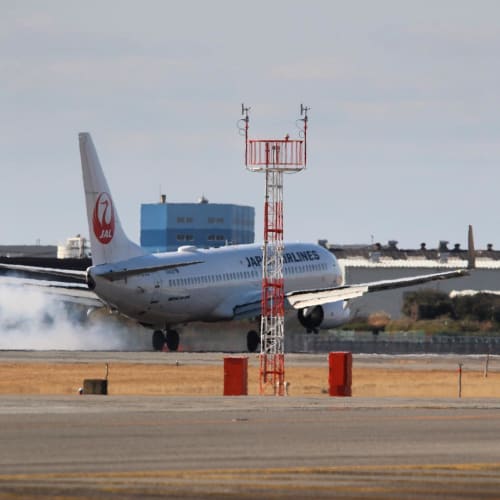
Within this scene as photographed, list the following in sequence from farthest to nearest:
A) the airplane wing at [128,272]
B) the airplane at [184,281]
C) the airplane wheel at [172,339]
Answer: the airplane wheel at [172,339] → the airplane at [184,281] → the airplane wing at [128,272]

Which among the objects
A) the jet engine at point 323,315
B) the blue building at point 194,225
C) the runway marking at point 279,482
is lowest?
the runway marking at point 279,482

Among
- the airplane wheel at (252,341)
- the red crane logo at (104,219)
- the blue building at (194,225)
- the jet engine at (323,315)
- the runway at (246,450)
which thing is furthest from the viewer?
the blue building at (194,225)

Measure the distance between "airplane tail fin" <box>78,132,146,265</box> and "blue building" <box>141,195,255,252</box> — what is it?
106435 mm

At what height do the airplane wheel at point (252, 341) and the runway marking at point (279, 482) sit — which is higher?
the airplane wheel at point (252, 341)

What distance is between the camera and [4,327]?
→ 3802 inches

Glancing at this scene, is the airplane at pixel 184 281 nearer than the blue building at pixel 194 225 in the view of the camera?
Yes

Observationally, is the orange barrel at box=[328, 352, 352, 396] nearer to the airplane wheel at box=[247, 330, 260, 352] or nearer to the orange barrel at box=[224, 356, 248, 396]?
the orange barrel at box=[224, 356, 248, 396]

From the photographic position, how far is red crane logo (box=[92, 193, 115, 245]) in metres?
83.1

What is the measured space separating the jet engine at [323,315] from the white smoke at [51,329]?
9.24 metres

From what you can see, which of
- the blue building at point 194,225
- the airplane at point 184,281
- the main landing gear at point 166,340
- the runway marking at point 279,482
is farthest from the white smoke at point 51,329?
the blue building at point 194,225

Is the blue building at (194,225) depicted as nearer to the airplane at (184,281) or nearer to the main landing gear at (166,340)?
the airplane at (184,281)

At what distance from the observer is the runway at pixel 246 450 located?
1898cm

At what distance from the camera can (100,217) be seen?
84.0m

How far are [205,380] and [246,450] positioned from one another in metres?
39.3
